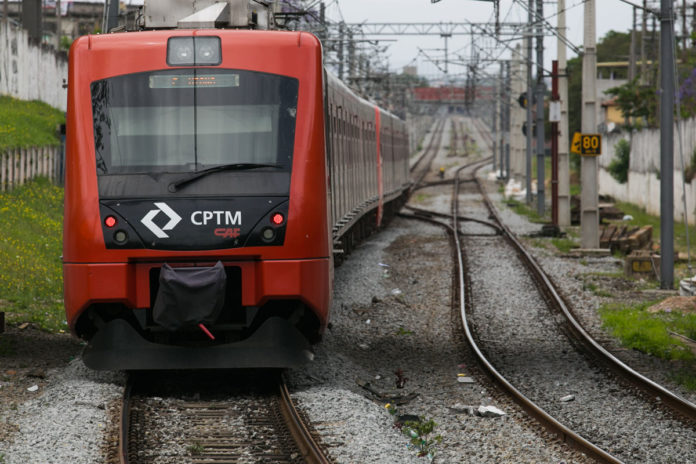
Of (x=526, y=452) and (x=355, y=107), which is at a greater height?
(x=355, y=107)

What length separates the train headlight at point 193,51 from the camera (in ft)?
30.0

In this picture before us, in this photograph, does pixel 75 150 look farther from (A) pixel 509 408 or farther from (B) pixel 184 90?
(A) pixel 509 408

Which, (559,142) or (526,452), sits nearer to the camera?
(526,452)

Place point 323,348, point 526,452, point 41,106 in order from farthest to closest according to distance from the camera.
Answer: point 41,106 → point 323,348 → point 526,452

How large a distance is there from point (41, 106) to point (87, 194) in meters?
25.5

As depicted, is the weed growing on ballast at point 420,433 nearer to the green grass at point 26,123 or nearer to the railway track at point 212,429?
the railway track at point 212,429

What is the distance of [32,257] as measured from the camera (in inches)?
651

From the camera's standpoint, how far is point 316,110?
30.3ft

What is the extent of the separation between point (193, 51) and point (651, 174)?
2845 centimetres

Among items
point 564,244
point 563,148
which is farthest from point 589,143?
point 563,148

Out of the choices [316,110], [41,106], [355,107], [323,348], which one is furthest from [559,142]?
[316,110]

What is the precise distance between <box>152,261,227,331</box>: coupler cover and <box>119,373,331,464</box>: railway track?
69cm

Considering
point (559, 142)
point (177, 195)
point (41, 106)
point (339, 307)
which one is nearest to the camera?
point (177, 195)

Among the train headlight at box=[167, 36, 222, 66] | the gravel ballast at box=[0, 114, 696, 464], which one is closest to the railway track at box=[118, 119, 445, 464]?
the gravel ballast at box=[0, 114, 696, 464]
